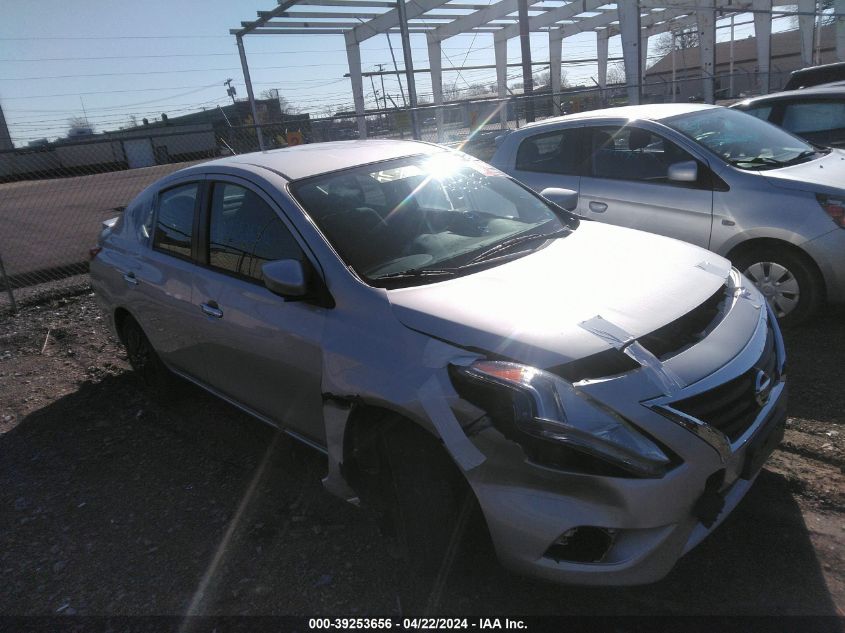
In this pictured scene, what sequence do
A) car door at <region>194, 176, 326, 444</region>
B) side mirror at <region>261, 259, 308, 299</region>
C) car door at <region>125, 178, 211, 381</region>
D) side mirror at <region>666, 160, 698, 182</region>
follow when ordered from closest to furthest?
side mirror at <region>261, 259, 308, 299</region> < car door at <region>194, 176, 326, 444</region> < car door at <region>125, 178, 211, 381</region> < side mirror at <region>666, 160, 698, 182</region>

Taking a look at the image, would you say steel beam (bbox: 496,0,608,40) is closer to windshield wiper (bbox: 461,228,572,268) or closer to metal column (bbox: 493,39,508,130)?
metal column (bbox: 493,39,508,130)

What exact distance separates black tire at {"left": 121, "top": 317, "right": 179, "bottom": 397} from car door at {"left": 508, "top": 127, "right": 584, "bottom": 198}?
3.56 meters

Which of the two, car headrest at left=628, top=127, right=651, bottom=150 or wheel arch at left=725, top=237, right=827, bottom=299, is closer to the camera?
wheel arch at left=725, top=237, right=827, bottom=299

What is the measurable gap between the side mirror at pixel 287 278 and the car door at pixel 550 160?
3663 millimetres

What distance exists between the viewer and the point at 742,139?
5.23 meters

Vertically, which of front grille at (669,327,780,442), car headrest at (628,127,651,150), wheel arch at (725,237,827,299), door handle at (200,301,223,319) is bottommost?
wheel arch at (725,237,827,299)

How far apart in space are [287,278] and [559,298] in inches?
43.6

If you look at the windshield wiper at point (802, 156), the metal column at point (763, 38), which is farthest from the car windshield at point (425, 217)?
the metal column at point (763, 38)

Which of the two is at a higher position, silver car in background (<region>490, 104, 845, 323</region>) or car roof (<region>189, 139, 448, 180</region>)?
car roof (<region>189, 139, 448, 180</region>)

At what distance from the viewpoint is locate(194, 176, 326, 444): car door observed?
109 inches

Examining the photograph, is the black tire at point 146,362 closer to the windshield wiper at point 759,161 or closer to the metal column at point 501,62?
the windshield wiper at point 759,161

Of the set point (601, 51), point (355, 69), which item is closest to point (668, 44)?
point (601, 51)

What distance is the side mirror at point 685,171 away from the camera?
4805 millimetres

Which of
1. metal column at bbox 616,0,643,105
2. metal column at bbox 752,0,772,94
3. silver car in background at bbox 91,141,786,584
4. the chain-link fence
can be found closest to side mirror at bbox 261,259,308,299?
silver car in background at bbox 91,141,786,584
